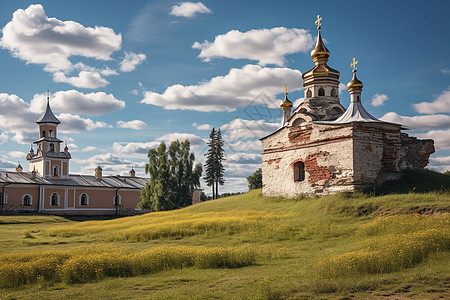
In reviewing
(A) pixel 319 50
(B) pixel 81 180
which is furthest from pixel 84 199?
(A) pixel 319 50

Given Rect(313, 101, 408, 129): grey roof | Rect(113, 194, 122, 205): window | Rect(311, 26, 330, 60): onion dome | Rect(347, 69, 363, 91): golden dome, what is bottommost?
Rect(113, 194, 122, 205): window

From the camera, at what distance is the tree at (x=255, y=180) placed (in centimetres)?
5956

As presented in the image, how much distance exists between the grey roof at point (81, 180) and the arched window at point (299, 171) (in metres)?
33.9

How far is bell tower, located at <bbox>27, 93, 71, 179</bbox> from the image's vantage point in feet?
170

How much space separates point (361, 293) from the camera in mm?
7668

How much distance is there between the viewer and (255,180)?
6016cm

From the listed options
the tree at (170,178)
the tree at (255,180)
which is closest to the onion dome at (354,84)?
the tree at (170,178)

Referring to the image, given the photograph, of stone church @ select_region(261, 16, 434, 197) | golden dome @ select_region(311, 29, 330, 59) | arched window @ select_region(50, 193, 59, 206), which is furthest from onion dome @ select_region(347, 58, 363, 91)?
arched window @ select_region(50, 193, 59, 206)

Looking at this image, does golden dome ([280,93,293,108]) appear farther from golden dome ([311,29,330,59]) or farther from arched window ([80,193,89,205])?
arched window ([80,193,89,205])

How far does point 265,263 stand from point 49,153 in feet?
156

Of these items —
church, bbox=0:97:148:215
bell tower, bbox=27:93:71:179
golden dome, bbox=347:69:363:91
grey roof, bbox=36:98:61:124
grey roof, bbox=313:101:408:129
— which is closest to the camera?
grey roof, bbox=313:101:408:129

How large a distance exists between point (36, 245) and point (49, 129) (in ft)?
133

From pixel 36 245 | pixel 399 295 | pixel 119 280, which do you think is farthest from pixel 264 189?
pixel 399 295

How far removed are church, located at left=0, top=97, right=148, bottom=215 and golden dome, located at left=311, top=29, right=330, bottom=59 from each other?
32.7 meters
